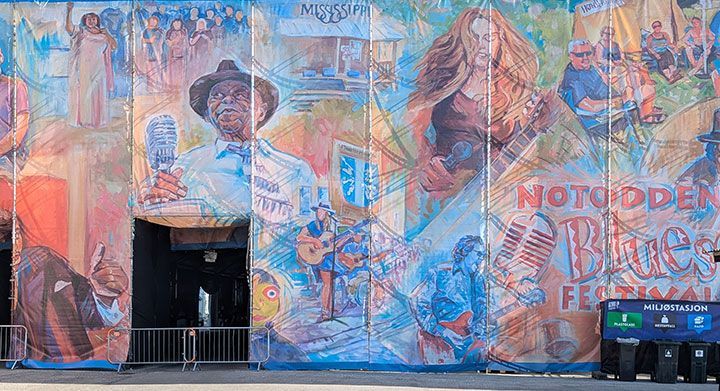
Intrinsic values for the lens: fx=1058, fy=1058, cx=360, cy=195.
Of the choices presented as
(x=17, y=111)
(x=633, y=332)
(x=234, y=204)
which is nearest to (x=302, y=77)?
(x=234, y=204)

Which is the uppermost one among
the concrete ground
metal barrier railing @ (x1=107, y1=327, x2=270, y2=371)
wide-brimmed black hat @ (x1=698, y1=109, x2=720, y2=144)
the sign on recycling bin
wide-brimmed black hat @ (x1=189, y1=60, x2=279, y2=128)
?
wide-brimmed black hat @ (x1=189, y1=60, x2=279, y2=128)

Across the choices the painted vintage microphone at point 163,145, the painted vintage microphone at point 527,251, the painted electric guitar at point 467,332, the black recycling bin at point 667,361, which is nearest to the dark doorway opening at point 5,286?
the painted vintage microphone at point 163,145

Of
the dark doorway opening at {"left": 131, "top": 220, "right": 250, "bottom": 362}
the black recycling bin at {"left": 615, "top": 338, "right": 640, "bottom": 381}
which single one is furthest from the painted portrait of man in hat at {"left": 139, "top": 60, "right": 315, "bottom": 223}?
the black recycling bin at {"left": 615, "top": 338, "right": 640, "bottom": 381}

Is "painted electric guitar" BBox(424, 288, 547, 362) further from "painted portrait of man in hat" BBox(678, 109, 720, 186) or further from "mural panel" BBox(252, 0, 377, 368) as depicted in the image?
"painted portrait of man in hat" BBox(678, 109, 720, 186)

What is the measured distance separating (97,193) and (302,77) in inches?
198

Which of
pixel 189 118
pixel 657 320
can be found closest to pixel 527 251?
pixel 657 320

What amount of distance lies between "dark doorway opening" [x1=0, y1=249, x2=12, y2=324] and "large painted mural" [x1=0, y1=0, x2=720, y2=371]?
8.90ft

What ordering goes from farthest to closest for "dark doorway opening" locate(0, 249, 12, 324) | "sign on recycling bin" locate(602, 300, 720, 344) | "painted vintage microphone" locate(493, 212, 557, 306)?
"dark doorway opening" locate(0, 249, 12, 324) < "painted vintage microphone" locate(493, 212, 557, 306) < "sign on recycling bin" locate(602, 300, 720, 344)

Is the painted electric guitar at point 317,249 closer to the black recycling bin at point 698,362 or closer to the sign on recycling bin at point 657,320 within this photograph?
Result: the sign on recycling bin at point 657,320

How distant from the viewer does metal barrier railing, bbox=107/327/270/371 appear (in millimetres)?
22062

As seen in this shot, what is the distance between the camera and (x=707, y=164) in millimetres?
22703

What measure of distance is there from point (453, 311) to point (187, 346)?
5.83 meters

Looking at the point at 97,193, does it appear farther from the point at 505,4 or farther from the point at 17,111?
the point at 505,4

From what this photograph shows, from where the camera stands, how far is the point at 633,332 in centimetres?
2159
